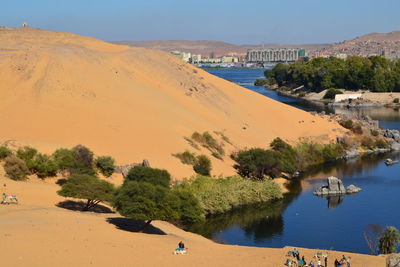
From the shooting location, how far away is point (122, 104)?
167 feet

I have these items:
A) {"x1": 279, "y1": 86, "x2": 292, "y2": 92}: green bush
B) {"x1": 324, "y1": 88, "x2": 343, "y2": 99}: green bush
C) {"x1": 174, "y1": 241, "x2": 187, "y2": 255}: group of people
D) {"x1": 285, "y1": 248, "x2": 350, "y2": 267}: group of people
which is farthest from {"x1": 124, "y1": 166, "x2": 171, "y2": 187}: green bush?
{"x1": 279, "y1": 86, "x2": 292, "y2": 92}: green bush

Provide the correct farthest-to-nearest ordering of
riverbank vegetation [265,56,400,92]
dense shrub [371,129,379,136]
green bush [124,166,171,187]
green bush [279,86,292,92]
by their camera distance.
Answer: green bush [279,86,292,92], riverbank vegetation [265,56,400,92], dense shrub [371,129,379,136], green bush [124,166,171,187]

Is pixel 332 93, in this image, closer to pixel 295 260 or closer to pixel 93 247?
pixel 295 260

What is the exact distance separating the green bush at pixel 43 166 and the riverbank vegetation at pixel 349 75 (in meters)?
77.0

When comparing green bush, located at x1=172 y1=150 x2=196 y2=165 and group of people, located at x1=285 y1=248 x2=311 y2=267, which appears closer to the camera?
group of people, located at x1=285 y1=248 x2=311 y2=267

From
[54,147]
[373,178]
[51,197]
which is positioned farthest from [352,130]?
[51,197]

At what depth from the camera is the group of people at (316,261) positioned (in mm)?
22875

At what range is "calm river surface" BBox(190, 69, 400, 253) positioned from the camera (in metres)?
31.0

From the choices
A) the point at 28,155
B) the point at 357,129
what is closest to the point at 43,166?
the point at 28,155

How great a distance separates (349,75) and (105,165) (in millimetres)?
76065

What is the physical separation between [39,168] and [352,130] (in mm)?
34269

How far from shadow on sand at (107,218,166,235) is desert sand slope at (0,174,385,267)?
0.18 meters

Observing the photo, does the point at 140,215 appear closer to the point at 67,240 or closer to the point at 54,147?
the point at 67,240

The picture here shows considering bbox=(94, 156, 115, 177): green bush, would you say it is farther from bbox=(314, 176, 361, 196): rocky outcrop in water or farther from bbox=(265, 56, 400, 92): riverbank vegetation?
bbox=(265, 56, 400, 92): riverbank vegetation
